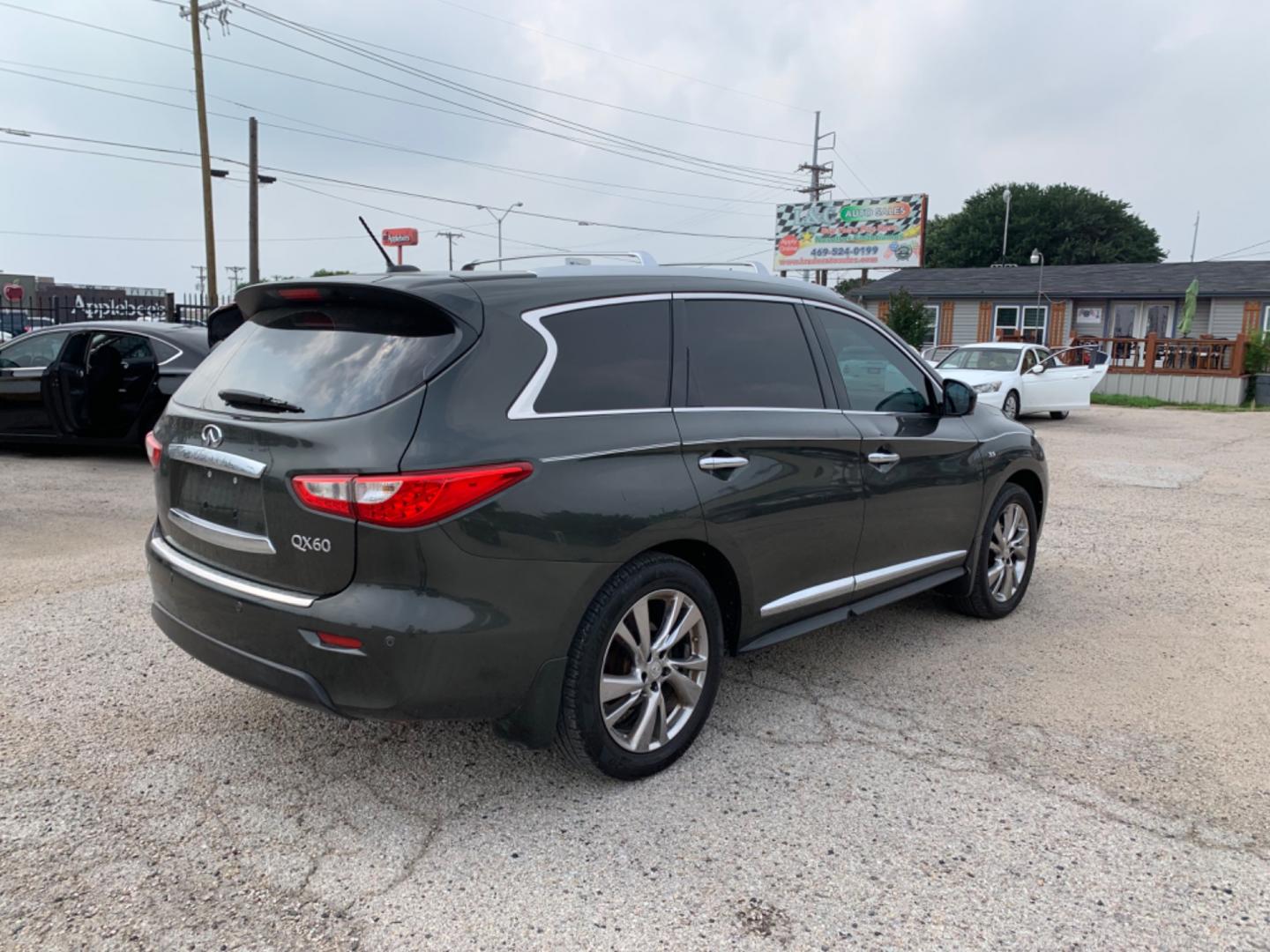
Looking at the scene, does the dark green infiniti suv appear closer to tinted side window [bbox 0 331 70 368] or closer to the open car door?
tinted side window [bbox 0 331 70 368]

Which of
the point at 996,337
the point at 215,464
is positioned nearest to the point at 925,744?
the point at 215,464

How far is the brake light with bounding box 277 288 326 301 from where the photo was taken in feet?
10.6

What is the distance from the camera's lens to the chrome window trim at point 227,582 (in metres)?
2.88

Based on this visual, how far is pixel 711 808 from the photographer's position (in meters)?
3.19

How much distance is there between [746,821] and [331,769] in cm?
148

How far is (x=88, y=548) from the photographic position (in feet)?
21.1

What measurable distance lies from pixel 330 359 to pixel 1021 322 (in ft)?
124

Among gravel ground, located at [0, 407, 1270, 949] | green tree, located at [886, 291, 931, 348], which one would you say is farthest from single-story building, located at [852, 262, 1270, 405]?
gravel ground, located at [0, 407, 1270, 949]

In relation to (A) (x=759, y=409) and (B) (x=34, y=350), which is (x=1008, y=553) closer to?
(A) (x=759, y=409)

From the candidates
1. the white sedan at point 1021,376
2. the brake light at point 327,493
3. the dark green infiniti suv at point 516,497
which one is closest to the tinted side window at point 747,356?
the dark green infiniti suv at point 516,497

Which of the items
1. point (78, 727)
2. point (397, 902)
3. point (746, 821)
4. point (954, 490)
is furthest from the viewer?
point (954, 490)

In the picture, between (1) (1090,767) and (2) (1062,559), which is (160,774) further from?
(2) (1062,559)

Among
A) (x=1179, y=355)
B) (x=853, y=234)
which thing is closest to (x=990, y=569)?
(x=1179, y=355)

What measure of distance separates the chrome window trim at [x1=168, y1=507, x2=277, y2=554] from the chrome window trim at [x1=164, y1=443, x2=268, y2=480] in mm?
185
